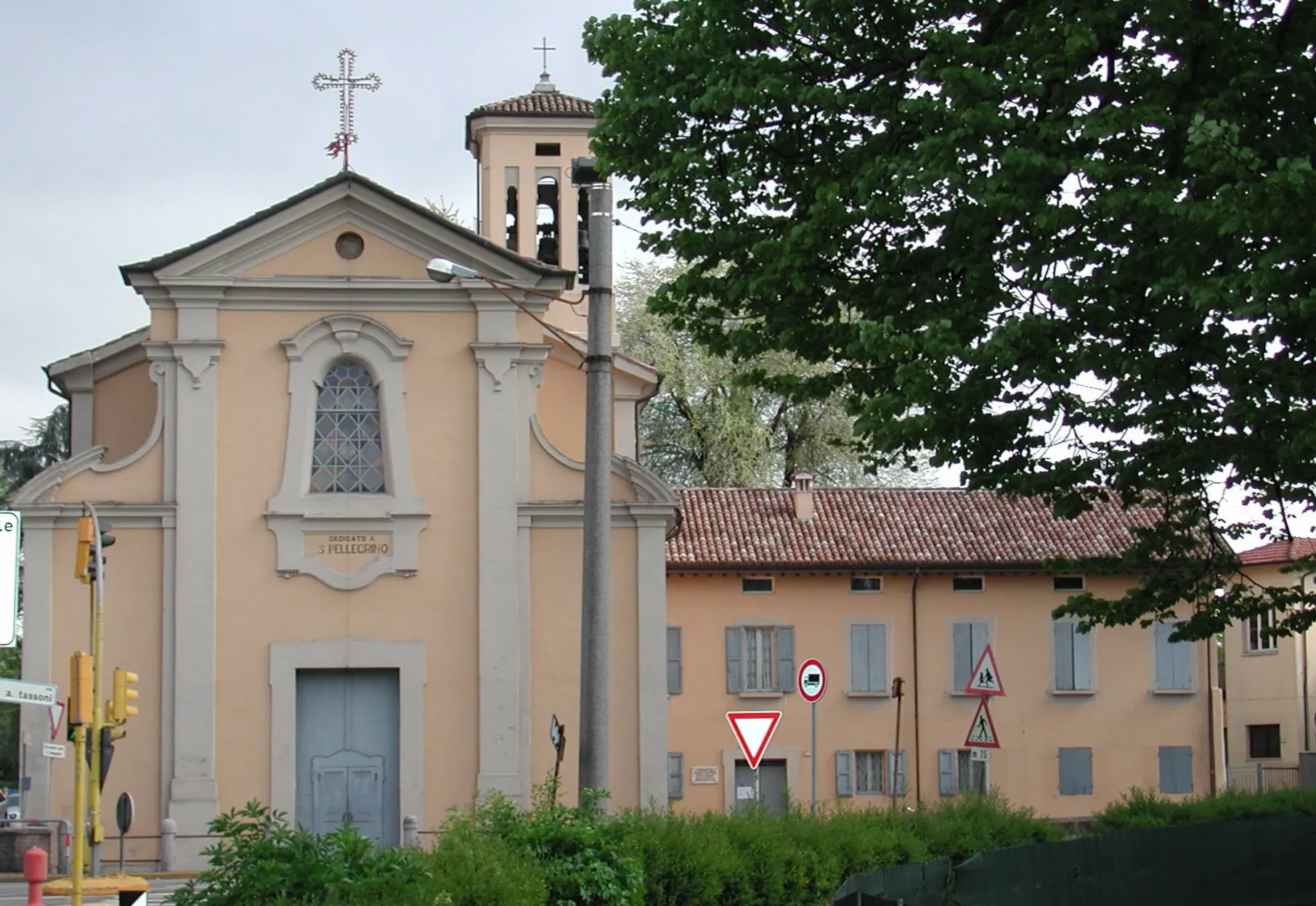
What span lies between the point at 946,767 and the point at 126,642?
2055 cm

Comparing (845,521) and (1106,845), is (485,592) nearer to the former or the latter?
(1106,845)

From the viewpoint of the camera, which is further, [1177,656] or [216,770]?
[1177,656]

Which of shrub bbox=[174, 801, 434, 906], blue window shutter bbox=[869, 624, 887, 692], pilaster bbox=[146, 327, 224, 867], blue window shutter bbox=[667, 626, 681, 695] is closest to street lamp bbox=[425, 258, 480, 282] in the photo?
shrub bbox=[174, 801, 434, 906]

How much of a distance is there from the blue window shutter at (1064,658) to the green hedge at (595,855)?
70.8 feet

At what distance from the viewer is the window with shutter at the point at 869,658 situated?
130 feet

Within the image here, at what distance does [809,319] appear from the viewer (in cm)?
1611

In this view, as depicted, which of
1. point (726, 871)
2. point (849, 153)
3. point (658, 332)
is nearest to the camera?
point (726, 871)

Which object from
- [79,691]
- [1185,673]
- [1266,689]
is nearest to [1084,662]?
[1185,673]

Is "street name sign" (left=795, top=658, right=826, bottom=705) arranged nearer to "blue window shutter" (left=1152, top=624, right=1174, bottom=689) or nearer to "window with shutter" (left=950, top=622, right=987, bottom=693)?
"window with shutter" (left=950, top=622, right=987, bottom=693)

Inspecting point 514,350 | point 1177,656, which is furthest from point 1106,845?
point 1177,656

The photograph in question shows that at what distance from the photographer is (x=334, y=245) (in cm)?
2509

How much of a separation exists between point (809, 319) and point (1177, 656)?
88.3ft

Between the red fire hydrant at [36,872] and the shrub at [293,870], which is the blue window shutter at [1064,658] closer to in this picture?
the shrub at [293,870]

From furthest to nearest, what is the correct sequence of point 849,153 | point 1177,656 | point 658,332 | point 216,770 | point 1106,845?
point 658,332 < point 1177,656 < point 216,770 < point 1106,845 < point 849,153
